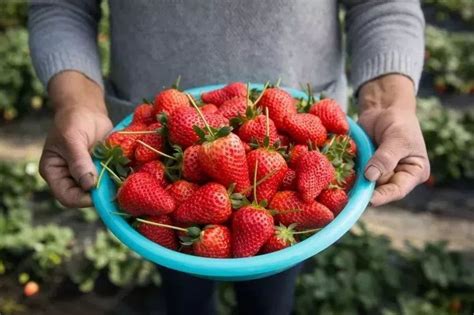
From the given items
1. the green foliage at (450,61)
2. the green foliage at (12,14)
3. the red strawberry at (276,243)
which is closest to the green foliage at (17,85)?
the green foliage at (12,14)

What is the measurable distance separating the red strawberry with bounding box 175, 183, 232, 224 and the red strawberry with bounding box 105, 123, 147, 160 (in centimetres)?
16

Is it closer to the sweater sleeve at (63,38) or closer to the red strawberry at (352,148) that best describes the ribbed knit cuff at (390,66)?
the red strawberry at (352,148)

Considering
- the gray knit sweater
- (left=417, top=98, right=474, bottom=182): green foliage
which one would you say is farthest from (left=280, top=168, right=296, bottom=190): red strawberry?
(left=417, top=98, right=474, bottom=182): green foliage

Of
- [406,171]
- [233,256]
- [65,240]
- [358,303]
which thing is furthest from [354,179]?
[65,240]

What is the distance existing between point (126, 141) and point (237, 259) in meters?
0.31

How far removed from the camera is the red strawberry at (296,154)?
1.08 m

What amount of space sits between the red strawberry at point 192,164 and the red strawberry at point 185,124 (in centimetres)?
2

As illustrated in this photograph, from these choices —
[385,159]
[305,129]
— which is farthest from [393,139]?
[305,129]

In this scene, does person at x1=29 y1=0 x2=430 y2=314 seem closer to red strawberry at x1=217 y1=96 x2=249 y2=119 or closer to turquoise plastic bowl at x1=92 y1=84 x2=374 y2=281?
turquoise plastic bowl at x1=92 y1=84 x2=374 y2=281

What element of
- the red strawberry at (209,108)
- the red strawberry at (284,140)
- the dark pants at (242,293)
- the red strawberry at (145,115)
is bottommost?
the dark pants at (242,293)

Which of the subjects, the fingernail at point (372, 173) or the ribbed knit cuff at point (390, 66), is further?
the ribbed knit cuff at point (390, 66)

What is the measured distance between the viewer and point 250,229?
3.22ft

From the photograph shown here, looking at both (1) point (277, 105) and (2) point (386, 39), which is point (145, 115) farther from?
(2) point (386, 39)

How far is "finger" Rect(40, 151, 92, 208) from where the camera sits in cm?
117
